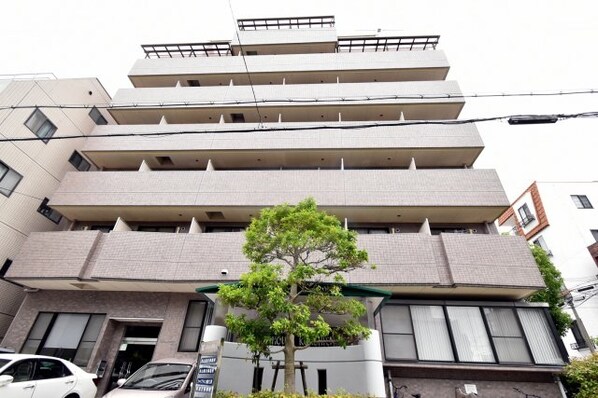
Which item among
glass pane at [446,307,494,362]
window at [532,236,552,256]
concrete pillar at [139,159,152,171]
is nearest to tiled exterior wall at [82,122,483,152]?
concrete pillar at [139,159,152,171]

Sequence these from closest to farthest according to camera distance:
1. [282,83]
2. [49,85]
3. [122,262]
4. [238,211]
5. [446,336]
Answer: [446,336] → [122,262] → [238,211] → [49,85] → [282,83]

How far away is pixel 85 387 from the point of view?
671 centimetres

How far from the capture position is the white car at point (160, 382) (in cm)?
616

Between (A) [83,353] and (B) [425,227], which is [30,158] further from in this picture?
(B) [425,227]

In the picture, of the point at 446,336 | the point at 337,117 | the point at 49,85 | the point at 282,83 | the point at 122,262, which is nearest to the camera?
the point at 446,336

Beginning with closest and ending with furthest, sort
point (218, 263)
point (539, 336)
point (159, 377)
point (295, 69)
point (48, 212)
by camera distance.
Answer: point (159, 377), point (539, 336), point (218, 263), point (48, 212), point (295, 69)

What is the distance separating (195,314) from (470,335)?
9789mm

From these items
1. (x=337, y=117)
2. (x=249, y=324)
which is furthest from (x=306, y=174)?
(x=249, y=324)

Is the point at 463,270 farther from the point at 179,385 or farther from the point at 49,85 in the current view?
the point at 49,85

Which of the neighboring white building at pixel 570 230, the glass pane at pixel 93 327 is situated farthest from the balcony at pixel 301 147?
the neighboring white building at pixel 570 230

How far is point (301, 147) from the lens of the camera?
14219mm

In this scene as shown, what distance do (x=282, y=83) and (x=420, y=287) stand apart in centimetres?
1452

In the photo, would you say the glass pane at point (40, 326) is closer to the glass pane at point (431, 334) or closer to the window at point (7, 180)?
the window at point (7, 180)

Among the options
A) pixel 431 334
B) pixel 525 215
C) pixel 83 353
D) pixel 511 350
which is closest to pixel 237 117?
pixel 83 353
